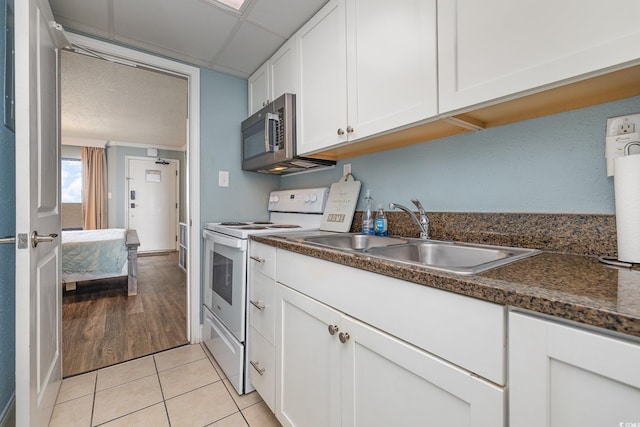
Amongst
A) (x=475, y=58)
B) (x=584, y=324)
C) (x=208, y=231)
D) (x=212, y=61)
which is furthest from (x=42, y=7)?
(x=584, y=324)

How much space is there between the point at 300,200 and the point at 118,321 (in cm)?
199

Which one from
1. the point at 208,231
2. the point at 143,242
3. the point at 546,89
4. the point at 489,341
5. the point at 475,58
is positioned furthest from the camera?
the point at 143,242

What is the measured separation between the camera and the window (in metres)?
5.38

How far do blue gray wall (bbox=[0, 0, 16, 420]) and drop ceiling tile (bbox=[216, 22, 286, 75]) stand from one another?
1.07 m

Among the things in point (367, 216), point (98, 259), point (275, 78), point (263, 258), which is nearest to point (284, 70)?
point (275, 78)

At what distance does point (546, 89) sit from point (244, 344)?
165 cm

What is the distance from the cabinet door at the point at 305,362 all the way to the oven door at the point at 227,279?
0.34 meters

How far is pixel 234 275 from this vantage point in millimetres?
1585

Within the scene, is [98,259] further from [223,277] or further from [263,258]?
[263,258]

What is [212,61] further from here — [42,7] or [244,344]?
[244,344]

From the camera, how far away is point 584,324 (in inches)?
17.6

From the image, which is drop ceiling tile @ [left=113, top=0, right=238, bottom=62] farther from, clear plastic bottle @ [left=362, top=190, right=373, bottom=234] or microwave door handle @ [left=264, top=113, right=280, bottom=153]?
clear plastic bottle @ [left=362, top=190, right=373, bottom=234]

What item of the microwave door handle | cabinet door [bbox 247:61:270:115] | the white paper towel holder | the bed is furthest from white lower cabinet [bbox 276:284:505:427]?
the bed

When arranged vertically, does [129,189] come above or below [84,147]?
below
